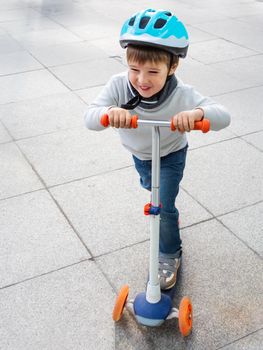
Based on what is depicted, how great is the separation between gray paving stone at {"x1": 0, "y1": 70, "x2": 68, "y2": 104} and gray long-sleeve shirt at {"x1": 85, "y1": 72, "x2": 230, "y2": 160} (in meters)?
3.09

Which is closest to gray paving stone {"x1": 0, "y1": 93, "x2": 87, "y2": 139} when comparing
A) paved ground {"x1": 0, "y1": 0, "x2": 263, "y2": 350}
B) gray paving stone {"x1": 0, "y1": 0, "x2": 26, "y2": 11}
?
paved ground {"x1": 0, "y1": 0, "x2": 263, "y2": 350}

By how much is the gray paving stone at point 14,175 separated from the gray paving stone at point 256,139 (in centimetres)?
183

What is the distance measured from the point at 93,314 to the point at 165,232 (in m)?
0.59

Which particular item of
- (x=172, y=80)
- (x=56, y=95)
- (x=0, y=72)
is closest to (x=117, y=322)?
(x=172, y=80)

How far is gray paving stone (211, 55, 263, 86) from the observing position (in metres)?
5.65

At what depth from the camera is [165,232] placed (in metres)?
2.76

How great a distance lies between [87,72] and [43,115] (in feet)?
4.34

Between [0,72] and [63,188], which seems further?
[0,72]

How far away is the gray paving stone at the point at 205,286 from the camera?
2.47 metres

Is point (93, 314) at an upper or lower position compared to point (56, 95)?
upper

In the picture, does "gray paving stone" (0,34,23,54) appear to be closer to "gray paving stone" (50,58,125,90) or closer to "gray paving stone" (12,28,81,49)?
"gray paving stone" (12,28,81,49)

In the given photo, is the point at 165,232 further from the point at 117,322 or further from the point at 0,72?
the point at 0,72

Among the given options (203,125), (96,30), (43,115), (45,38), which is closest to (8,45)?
(45,38)

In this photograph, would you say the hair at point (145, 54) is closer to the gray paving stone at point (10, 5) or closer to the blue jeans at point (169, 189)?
the blue jeans at point (169, 189)
